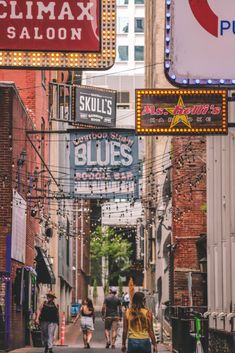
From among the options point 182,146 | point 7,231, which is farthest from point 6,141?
point 182,146

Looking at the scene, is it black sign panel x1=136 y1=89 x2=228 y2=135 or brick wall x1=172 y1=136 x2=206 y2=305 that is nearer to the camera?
black sign panel x1=136 y1=89 x2=228 y2=135

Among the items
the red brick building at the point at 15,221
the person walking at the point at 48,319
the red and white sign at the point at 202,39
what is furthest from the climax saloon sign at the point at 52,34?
the red brick building at the point at 15,221

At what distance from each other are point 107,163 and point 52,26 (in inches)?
982

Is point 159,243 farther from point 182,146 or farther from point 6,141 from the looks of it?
point 6,141

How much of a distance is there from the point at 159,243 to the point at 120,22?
244 feet

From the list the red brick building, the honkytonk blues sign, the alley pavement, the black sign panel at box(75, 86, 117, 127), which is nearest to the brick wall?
the alley pavement

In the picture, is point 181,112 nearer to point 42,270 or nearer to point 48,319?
point 48,319

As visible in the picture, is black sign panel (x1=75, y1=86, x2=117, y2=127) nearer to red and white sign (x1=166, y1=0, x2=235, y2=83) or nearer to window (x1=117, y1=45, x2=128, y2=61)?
red and white sign (x1=166, y1=0, x2=235, y2=83)

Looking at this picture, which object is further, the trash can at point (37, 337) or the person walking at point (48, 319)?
the trash can at point (37, 337)

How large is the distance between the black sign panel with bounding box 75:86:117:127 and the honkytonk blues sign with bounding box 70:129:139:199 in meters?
2.45

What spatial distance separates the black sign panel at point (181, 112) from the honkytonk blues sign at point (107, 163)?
1967 cm

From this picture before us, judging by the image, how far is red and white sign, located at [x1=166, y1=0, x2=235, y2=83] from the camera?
10.5 m

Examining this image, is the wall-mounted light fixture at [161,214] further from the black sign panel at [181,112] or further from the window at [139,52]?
the window at [139,52]

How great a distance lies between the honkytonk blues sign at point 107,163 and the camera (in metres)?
34.8
